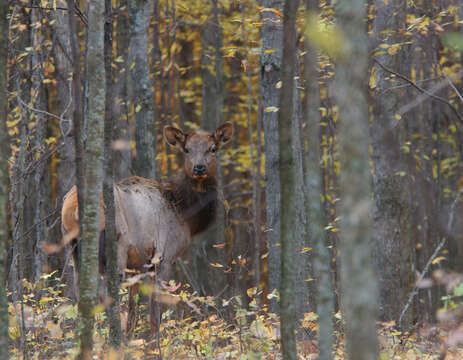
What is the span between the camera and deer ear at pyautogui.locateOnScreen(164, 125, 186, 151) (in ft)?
35.7

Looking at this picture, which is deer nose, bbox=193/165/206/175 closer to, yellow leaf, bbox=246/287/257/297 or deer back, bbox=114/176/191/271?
deer back, bbox=114/176/191/271

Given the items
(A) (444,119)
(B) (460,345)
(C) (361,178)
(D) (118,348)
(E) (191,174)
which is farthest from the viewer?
(A) (444,119)

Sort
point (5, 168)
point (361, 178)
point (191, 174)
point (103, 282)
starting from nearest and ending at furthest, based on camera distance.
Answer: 1. point (361, 178)
2. point (5, 168)
3. point (103, 282)
4. point (191, 174)

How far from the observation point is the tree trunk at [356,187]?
309cm

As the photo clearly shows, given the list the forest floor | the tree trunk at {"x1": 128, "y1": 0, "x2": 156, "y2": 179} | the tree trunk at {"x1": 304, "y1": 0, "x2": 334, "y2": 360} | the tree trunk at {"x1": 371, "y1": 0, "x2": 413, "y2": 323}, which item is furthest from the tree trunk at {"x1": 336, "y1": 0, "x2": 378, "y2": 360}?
the tree trunk at {"x1": 128, "y1": 0, "x2": 156, "y2": 179}

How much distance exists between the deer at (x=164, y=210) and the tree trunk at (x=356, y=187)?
5.95 m

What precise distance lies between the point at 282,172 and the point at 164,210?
6182mm

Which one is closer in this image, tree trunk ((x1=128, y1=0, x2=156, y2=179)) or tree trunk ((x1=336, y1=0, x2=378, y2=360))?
tree trunk ((x1=336, y1=0, x2=378, y2=360))

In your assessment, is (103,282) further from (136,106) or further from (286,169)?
(286,169)

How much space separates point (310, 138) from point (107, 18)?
2.49 metres

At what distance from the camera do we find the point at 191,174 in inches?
419

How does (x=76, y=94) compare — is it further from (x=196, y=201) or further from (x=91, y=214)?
(x=196, y=201)

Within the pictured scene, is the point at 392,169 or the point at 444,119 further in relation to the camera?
the point at 444,119

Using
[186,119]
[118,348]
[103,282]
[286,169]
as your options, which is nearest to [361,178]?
[286,169]
